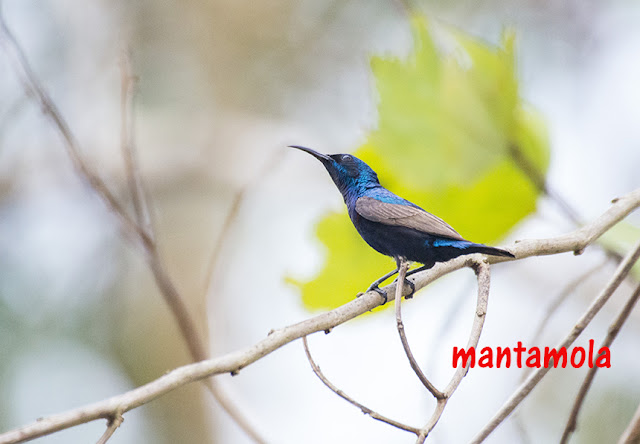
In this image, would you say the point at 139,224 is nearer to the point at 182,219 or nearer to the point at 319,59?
the point at 182,219

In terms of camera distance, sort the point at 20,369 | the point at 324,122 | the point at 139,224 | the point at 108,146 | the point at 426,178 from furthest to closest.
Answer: the point at 20,369, the point at 324,122, the point at 108,146, the point at 139,224, the point at 426,178

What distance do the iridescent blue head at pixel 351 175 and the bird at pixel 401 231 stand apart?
0.02m

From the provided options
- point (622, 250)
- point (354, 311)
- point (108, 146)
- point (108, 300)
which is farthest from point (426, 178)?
point (108, 300)

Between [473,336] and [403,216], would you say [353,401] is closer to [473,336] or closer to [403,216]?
[473,336]

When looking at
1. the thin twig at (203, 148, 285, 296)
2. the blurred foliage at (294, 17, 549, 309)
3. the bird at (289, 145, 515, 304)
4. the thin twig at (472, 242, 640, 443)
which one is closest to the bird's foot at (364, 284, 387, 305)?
the bird at (289, 145, 515, 304)

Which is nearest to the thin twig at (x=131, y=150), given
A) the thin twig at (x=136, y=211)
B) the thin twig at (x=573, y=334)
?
the thin twig at (x=136, y=211)

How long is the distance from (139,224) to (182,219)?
440 centimetres

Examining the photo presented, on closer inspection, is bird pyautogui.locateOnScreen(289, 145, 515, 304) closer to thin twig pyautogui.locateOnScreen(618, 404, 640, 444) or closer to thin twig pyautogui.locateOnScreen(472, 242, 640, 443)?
thin twig pyautogui.locateOnScreen(472, 242, 640, 443)

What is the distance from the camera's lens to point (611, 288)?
1282 millimetres

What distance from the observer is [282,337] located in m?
1.13

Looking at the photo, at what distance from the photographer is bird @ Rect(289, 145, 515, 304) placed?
4.99ft

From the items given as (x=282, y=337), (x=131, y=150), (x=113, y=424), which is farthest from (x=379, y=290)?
(x=131, y=150)

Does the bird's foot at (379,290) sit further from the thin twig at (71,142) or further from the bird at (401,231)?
the thin twig at (71,142)

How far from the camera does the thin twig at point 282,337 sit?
906mm
